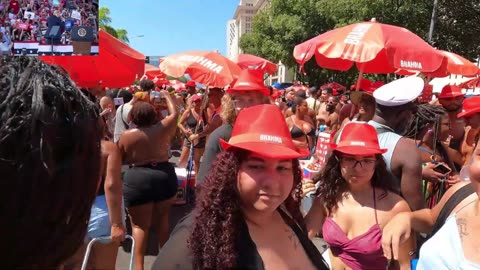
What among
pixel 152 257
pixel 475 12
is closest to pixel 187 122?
pixel 152 257

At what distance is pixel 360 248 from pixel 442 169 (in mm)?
1398

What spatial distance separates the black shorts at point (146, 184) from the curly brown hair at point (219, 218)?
280 cm

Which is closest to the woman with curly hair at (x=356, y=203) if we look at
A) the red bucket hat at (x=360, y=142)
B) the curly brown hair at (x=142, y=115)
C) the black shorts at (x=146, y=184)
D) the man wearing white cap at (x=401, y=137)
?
the red bucket hat at (x=360, y=142)

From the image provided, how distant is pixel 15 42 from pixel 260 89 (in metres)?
2.38

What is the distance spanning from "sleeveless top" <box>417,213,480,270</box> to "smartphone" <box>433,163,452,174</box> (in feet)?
5.62

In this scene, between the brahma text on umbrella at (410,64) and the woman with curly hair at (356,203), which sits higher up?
the brahma text on umbrella at (410,64)

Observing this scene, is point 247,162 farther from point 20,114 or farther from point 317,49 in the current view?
point 317,49

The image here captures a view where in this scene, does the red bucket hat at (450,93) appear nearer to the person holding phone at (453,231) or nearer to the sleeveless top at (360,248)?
the sleeveless top at (360,248)

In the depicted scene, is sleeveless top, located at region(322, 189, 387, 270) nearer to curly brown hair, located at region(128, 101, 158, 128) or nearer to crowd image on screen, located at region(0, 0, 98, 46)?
crowd image on screen, located at region(0, 0, 98, 46)

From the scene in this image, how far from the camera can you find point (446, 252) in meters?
1.91

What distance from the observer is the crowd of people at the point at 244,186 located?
68cm

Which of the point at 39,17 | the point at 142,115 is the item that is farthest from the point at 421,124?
the point at 39,17

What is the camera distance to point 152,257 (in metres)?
5.32

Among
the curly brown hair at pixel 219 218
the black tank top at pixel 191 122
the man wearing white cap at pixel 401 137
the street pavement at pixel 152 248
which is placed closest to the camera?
the curly brown hair at pixel 219 218
